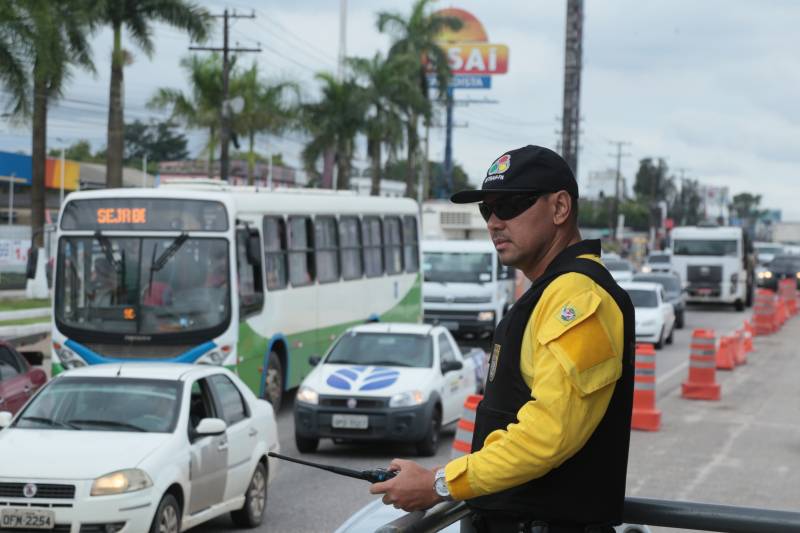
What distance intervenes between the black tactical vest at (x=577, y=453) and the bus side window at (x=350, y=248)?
19.4m

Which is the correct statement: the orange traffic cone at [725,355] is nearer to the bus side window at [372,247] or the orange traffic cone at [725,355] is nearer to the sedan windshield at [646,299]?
the sedan windshield at [646,299]

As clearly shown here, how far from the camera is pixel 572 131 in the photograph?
2594 centimetres

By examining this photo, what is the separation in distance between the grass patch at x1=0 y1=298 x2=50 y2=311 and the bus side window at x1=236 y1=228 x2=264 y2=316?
54.5ft

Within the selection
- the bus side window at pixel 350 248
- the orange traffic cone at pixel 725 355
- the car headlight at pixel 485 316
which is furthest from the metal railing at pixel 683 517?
the car headlight at pixel 485 316

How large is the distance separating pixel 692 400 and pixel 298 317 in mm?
6539

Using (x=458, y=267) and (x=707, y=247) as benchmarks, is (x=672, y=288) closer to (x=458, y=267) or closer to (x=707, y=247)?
(x=707, y=247)

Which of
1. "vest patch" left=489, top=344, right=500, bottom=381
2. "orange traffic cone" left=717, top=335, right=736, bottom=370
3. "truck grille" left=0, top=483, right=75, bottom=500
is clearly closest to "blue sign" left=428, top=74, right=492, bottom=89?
"orange traffic cone" left=717, top=335, right=736, bottom=370

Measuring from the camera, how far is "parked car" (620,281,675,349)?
3222cm

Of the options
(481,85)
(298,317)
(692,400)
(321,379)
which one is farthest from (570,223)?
(481,85)

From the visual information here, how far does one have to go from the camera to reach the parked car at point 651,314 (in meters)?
32.2

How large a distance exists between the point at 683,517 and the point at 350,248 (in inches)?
780

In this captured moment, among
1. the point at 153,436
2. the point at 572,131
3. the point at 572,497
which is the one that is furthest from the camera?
the point at 572,131

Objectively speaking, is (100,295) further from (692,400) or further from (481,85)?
(481,85)

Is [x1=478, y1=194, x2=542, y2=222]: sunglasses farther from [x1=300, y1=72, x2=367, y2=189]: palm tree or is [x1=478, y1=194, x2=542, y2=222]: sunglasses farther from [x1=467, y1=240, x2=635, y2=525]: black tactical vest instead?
[x1=300, y1=72, x2=367, y2=189]: palm tree
